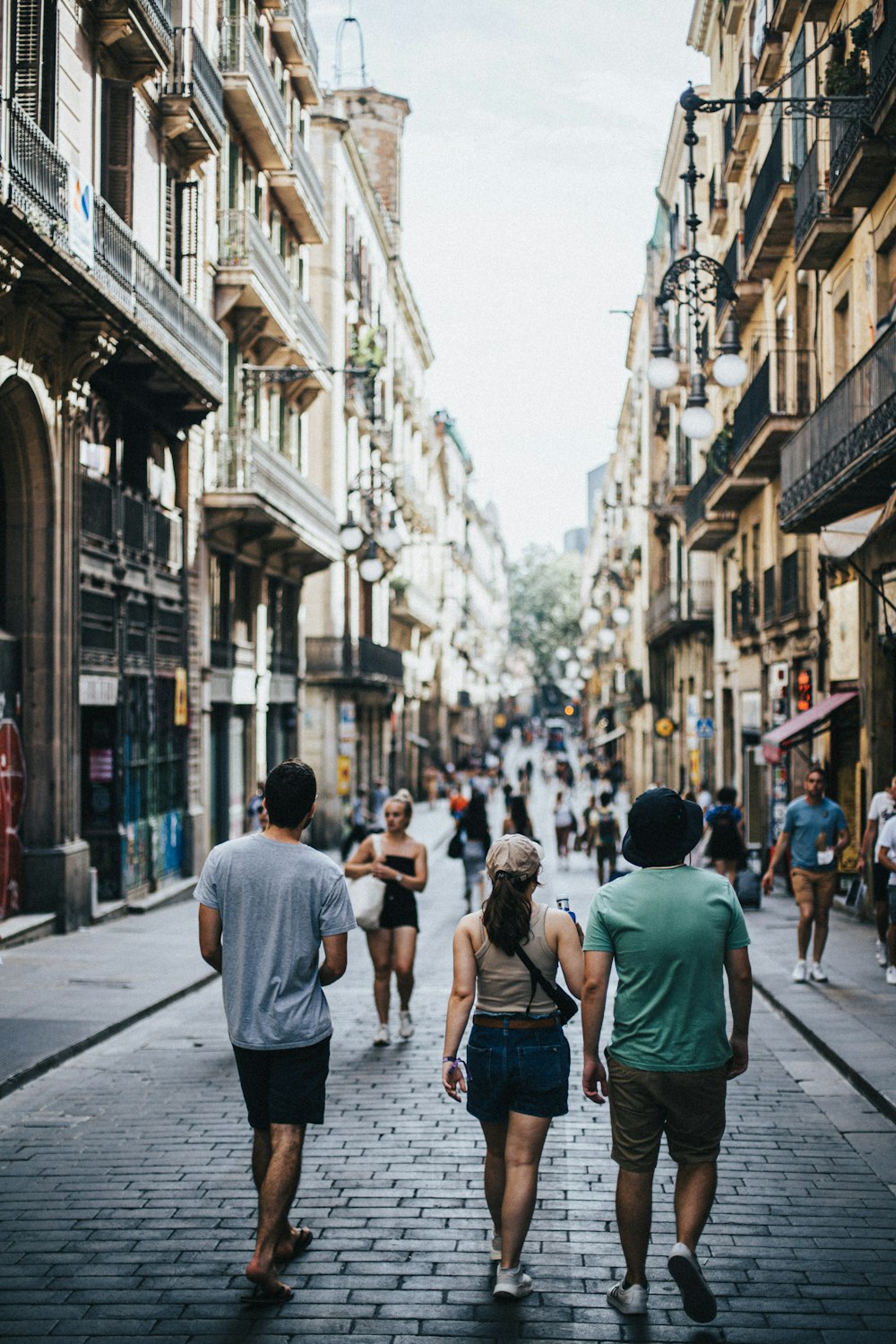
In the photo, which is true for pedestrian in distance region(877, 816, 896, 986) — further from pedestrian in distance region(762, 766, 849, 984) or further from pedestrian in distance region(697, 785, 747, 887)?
pedestrian in distance region(697, 785, 747, 887)

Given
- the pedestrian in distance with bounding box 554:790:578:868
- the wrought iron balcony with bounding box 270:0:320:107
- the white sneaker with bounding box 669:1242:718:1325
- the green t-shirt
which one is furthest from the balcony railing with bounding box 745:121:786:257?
the white sneaker with bounding box 669:1242:718:1325

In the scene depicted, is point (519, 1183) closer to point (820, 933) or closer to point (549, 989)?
point (549, 989)

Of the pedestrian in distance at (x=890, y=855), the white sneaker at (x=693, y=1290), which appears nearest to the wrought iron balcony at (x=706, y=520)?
the pedestrian in distance at (x=890, y=855)

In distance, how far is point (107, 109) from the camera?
58.6 feet

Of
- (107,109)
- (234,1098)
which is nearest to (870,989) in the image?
(234,1098)

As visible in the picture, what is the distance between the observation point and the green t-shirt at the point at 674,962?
15.7 feet

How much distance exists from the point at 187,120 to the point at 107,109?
6.81 ft

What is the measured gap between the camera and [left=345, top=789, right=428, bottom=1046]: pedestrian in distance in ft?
32.0

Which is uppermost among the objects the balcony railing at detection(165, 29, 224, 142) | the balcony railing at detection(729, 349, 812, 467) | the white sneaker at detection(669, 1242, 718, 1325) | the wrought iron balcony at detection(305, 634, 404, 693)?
the balcony railing at detection(165, 29, 224, 142)

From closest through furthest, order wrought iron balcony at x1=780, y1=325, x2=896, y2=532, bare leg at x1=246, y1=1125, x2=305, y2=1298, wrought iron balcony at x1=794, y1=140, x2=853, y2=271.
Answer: bare leg at x1=246, y1=1125, x2=305, y2=1298, wrought iron balcony at x1=780, y1=325, x2=896, y2=532, wrought iron balcony at x1=794, y1=140, x2=853, y2=271

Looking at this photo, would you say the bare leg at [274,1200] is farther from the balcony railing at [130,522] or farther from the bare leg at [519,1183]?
the balcony railing at [130,522]

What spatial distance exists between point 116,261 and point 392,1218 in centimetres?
1297

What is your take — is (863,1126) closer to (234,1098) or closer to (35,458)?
(234,1098)

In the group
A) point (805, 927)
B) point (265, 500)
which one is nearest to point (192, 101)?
point (265, 500)
